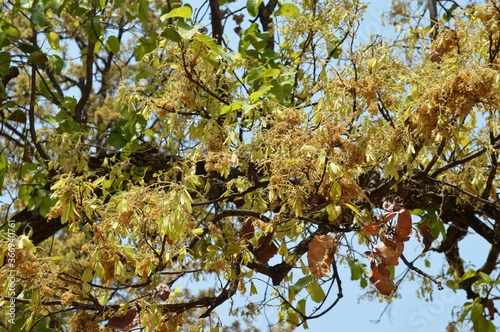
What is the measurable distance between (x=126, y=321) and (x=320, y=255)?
0.67 meters

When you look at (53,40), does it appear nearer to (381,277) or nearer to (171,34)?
(171,34)

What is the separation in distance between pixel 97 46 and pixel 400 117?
5.92 feet

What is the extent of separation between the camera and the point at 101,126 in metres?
4.24

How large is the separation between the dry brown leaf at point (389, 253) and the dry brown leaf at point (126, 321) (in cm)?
81

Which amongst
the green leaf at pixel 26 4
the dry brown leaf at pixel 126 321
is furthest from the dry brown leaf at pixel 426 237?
the green leaf at pixel 26 4

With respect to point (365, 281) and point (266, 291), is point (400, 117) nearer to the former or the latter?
point (266, 291)

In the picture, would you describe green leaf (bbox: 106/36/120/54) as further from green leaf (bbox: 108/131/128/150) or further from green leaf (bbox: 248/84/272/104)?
green leaf (bbox: 248/84/272/104)

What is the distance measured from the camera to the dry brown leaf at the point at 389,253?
2441 millimetres

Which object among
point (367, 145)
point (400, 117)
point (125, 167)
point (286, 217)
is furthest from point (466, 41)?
point (125, 167)

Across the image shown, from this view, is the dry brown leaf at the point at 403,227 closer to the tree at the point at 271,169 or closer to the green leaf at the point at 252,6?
the tree at the point at 271,169

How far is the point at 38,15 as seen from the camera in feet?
11.1

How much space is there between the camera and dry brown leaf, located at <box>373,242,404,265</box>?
2.44 m

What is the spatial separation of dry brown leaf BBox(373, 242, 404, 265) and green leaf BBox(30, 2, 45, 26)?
1.79m

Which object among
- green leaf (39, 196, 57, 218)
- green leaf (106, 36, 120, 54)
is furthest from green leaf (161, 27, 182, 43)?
green leaf (39, 196, 57, 218)
